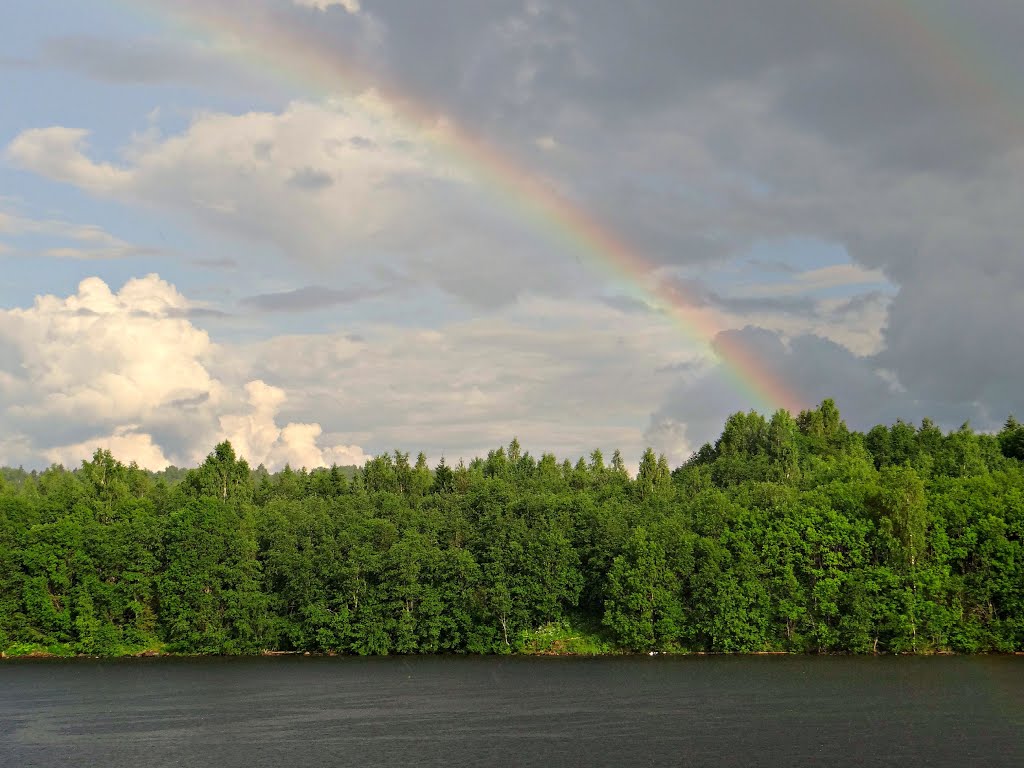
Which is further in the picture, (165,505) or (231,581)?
(165,505)

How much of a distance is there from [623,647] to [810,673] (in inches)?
1657

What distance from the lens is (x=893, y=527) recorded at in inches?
6122

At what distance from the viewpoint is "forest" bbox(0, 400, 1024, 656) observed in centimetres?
15225

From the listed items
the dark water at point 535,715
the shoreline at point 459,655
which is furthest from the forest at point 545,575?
the dark water at point 535,715

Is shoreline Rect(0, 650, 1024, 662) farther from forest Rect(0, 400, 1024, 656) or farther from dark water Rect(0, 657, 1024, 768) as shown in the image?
dark water Rect(0, 657, 1024, 768)

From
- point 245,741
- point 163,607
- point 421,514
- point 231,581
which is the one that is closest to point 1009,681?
point 245,741

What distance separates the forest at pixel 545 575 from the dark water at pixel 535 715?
1162 centimetres

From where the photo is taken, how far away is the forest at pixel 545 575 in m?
152

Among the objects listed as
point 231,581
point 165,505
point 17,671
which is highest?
point 165,505

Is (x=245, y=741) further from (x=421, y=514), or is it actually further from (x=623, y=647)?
(x=421, y=514)

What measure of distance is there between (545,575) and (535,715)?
71.3 meters

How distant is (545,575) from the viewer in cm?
16838

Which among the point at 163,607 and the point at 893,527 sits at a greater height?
the point at 893,527

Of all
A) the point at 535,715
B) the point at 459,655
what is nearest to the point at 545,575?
the point at 459,655
